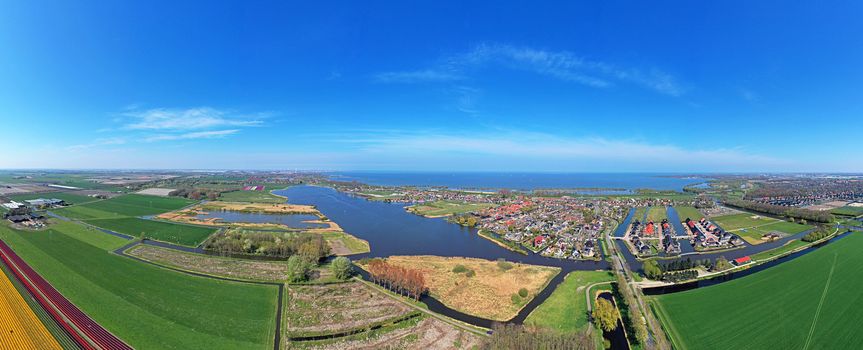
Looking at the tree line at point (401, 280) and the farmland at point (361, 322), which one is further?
the tree line at point (401, 280)

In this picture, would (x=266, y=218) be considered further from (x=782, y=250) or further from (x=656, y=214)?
(x=656, y=214)

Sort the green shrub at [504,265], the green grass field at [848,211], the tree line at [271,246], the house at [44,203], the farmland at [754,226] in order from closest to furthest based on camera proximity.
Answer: the green shrub at [504,265]
the tree line at [271,246]
the farmland at [754,226]
the green grass field at [848,211]
the house at [44,203]

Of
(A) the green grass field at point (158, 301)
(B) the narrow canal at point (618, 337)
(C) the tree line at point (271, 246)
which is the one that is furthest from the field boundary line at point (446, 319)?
(C) the tree line at point (271, 246)

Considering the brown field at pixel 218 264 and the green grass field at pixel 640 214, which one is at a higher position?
the green grass field at pixel 640 214

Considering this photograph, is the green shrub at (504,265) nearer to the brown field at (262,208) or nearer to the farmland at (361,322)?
the farmland at (361,322)

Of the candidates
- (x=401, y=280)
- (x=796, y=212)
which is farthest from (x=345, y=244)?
(x=796, y=212)

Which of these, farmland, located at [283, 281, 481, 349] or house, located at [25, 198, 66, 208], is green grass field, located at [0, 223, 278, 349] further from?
house, located at [25, 198, 66, 208]

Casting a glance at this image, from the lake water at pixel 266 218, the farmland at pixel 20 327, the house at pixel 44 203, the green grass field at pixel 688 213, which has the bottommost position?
the farmland at pixel 20 327

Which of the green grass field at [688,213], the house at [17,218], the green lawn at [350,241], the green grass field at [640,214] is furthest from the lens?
the green grass field at [688,213]
